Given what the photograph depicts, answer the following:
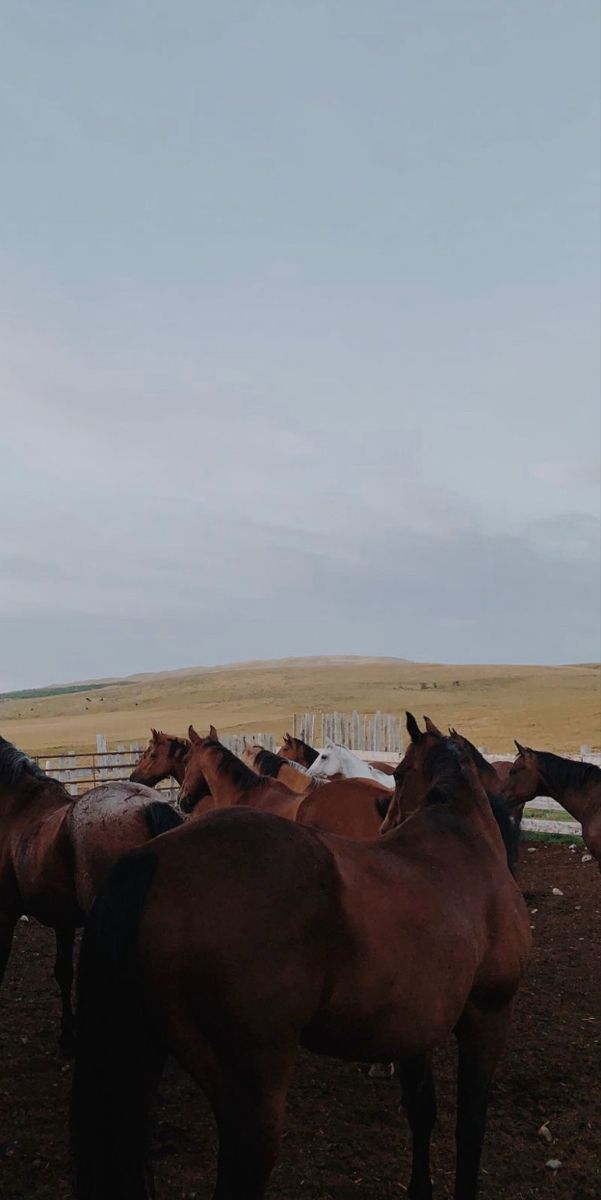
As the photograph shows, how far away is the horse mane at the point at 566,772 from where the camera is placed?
26.9 feet

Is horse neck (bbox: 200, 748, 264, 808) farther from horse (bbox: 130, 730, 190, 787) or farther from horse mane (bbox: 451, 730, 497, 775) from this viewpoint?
horse (bbox: 130, 730, 190, 787)

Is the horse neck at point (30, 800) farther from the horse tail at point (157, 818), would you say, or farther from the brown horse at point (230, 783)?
the brown horse at point (230, 783)

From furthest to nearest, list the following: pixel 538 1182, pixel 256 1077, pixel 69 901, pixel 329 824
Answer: pixel 329 824
pixel 69 901
pixel 538 1182
pixel 256 1077

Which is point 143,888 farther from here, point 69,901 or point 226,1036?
point 69,901

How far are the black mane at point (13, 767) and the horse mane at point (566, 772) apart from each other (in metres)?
5.31

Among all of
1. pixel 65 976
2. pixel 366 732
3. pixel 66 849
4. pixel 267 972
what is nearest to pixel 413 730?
pixel 267 972

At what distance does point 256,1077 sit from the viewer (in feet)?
8.70

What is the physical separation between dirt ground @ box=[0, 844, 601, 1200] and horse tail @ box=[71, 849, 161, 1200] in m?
1.38

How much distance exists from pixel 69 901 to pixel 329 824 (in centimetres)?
235

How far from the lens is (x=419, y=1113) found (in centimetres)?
399

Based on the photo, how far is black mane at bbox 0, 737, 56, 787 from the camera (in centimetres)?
634

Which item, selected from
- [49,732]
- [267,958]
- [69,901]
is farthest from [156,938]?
[49,732]

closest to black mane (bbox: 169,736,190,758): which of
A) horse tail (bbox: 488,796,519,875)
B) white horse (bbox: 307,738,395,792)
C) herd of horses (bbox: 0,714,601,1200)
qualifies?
white horse (bbox: 307,738,395,792)

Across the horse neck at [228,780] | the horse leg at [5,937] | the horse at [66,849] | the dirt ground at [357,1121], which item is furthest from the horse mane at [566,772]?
the horse leg at [5,937]
